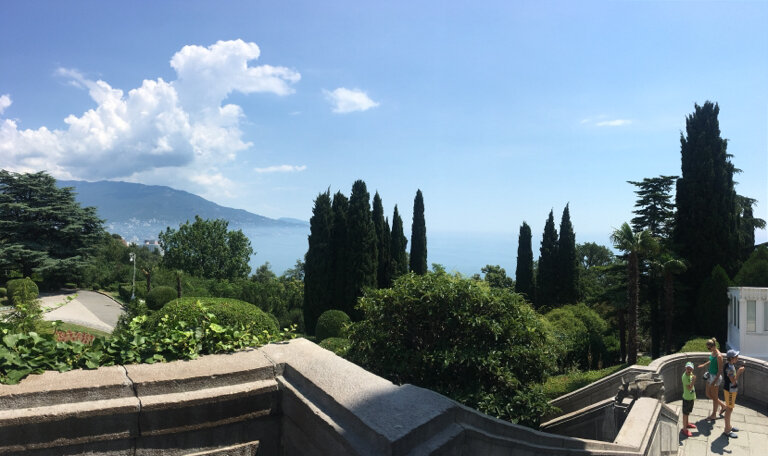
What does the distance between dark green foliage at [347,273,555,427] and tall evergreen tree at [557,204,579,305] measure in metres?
28.1

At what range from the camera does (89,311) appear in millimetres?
33156

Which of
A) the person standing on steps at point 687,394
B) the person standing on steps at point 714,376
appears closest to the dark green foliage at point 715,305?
the person standing on steps at point 714,376

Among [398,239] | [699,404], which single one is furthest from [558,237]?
[699,404]

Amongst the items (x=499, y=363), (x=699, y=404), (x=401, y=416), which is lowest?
(x=699, y=404)

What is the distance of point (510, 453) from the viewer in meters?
3.21

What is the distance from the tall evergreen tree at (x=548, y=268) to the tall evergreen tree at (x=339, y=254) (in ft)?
47.7

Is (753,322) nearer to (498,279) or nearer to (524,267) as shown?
(524,267)

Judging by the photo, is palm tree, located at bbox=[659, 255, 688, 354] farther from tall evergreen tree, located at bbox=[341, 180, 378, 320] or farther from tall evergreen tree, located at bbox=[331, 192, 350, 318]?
tall evergreen tree, located at bbox=[331, 192, 350, 318]

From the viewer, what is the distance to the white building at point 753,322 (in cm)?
1561

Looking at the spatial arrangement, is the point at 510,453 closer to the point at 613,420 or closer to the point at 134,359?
the point at 134,359

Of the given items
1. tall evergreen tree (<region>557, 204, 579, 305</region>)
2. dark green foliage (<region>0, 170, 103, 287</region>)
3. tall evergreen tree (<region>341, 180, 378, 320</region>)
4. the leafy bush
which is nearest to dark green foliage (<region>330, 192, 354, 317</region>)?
tall evergreen tree (<region>341, 180, 378, 320</region>)

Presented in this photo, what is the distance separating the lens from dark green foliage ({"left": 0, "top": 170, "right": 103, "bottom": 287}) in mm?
39719

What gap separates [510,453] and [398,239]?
34.2 m

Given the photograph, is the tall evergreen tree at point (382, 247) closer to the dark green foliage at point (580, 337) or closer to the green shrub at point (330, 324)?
the green shrub at point (330, 324)
